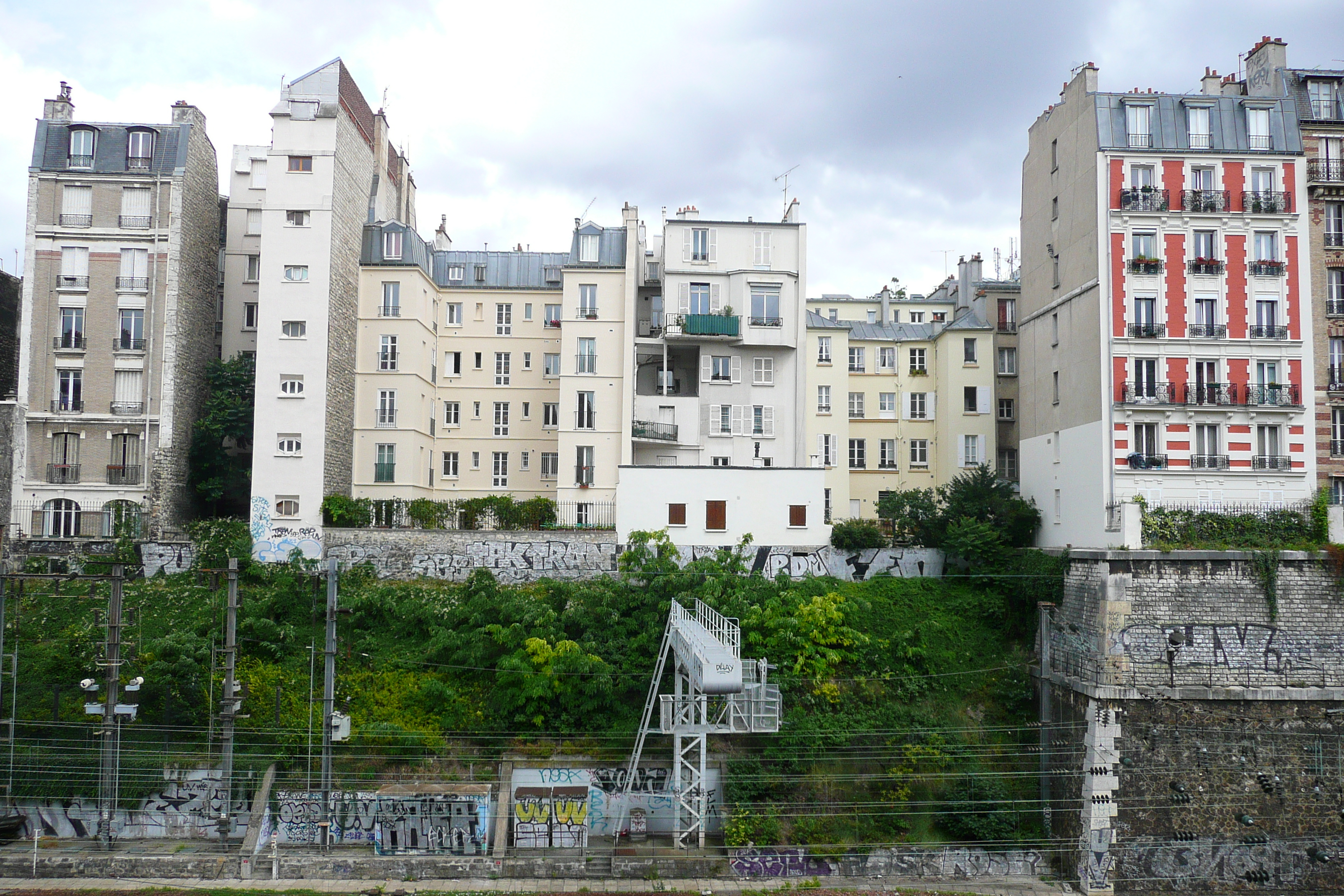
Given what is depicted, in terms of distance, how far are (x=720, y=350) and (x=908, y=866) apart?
2530cm

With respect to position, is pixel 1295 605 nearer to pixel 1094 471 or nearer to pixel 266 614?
pixel 1094 471

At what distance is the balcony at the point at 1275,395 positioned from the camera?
3459 centimetres

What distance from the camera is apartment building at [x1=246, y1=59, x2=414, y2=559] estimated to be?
39.6 m

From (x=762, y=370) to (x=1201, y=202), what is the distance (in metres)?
19.9

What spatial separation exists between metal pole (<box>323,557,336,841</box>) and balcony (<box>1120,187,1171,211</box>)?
31884mm

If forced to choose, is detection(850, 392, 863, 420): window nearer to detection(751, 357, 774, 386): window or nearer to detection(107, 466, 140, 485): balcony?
detection(751, 357, 774, 386): window

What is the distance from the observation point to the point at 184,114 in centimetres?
4359

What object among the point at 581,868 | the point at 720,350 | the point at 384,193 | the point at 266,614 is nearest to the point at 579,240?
the point at 720,350

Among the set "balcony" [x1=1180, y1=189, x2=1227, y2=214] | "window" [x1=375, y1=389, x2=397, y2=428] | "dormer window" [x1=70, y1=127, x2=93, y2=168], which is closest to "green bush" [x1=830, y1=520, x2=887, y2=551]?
"balcony" [x1=1180, y1=189, x2=1227, y2=214]

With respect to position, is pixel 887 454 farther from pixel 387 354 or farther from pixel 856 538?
pixel 387 354

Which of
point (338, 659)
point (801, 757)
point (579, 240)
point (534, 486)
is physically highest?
point (579, 240)

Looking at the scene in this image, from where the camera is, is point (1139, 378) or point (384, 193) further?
point (384, 193)

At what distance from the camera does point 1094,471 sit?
3425 centimetres

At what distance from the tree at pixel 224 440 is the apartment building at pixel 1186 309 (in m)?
36.3
